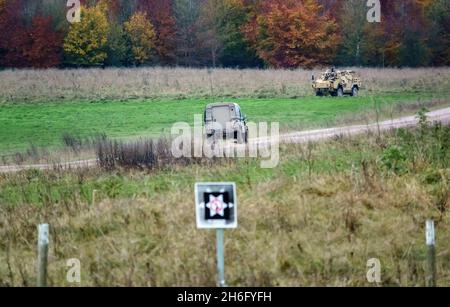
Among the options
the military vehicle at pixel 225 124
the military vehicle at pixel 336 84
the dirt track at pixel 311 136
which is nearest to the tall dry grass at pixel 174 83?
the military vehicle at pixel 336 84

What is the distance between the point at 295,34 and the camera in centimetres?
5891

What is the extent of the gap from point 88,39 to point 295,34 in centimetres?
1614

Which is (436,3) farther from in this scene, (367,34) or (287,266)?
(287,266)

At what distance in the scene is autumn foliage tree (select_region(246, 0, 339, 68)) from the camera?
58.6 m

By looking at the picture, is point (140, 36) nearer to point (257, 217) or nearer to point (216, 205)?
point (257, 217)

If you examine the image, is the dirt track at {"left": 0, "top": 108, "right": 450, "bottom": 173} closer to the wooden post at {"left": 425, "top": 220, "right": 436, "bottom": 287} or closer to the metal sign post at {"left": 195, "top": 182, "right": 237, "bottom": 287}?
the metal sign post at {"left": 195, "top": 182, "right": 237, "bottom": 287}

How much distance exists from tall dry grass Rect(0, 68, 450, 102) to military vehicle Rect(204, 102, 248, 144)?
16.8 m

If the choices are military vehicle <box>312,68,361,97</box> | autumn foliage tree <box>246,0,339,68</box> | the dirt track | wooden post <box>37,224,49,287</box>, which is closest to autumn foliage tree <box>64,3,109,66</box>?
autumn foliage tree <box>246,0,339,68</box>

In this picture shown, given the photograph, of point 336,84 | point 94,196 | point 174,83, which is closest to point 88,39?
point 174,83

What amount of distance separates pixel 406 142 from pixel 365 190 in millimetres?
5597

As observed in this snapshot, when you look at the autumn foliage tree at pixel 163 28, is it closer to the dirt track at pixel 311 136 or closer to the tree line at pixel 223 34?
the tree line at pixel 223 34

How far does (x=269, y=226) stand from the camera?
11680 millimetres

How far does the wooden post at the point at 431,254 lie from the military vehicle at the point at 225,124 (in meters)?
15.6

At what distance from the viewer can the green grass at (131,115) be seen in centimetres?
3022
